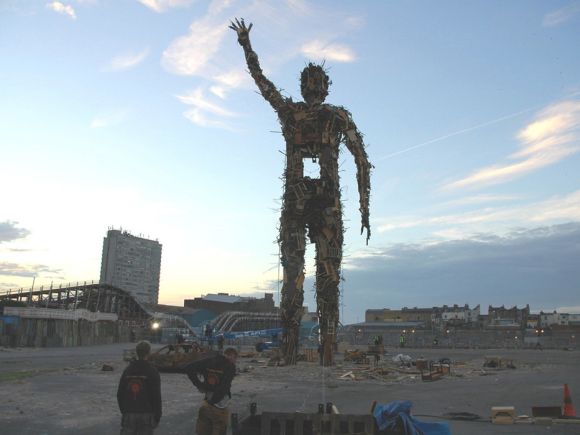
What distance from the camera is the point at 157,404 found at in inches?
219

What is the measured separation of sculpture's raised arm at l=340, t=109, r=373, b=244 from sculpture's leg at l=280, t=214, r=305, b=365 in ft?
9.49

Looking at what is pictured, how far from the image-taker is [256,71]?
2189cm

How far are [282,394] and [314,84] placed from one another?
1305 cm

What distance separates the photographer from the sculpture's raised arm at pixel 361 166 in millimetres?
21531

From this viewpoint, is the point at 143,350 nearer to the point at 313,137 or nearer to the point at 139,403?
the point at 139,403

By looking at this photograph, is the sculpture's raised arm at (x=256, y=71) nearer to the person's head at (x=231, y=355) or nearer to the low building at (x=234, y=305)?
the person's head at (x=231, y=355)

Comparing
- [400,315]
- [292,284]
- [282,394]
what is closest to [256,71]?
[292,284]

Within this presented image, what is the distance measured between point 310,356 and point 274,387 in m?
8.47

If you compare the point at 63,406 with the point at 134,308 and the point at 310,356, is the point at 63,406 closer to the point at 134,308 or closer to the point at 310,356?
the point at 310,356

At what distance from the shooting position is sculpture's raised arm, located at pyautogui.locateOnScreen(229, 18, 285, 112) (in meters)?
21.7

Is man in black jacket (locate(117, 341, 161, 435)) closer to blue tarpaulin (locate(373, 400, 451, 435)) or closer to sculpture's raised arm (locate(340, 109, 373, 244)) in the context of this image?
blue tarpaulin (locate(373, 400, 451, 435))

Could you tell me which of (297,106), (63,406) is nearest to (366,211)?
(297,106)

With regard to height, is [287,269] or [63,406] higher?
[287,269]

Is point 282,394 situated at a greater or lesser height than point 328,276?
lesser
